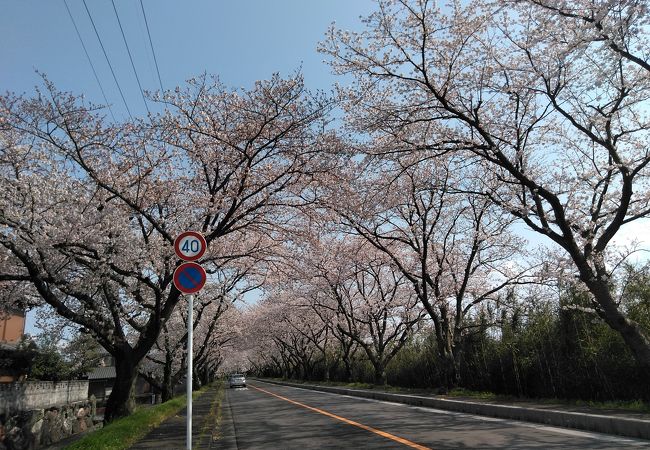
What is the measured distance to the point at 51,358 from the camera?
96.7 feet

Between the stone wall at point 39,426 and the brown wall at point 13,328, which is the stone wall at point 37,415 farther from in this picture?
the brown wall at point 13,328

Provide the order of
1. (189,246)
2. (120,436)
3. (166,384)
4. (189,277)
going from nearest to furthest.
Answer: (189,277) < (189,246) < (120,436) < (166,384)

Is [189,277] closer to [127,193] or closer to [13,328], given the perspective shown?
[127,193]

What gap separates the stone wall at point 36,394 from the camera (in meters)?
20.5

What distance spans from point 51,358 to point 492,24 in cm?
3135

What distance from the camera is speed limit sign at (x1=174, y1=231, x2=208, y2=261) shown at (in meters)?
6.85

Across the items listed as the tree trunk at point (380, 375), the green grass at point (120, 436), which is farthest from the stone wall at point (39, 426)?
the tree trunk at point (380, 375)

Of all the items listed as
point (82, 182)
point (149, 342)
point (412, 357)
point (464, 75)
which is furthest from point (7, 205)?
point (412, 357)

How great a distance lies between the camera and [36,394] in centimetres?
2444

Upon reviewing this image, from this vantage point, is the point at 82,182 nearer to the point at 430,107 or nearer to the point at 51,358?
the point at 430,107

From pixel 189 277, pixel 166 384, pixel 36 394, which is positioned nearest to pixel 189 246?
pixel 189 277

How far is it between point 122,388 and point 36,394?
15312 mm

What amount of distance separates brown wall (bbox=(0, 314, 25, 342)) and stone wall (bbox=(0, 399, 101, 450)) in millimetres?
10655

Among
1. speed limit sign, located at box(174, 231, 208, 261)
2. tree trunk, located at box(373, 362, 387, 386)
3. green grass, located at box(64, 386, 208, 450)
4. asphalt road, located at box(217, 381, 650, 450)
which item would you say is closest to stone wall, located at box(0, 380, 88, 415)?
green grass, located at box(64, 386, 208, 450)
